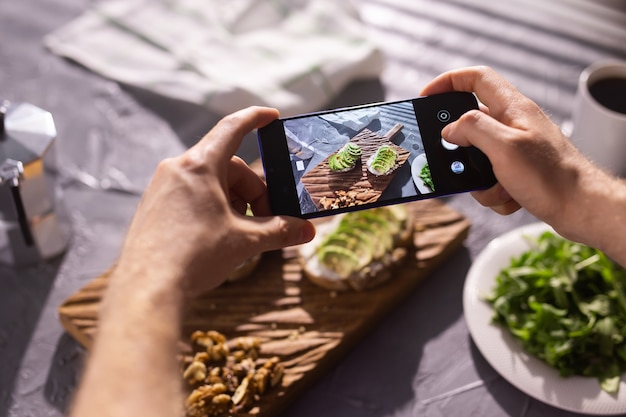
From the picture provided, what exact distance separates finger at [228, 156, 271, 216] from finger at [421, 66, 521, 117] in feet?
0.97

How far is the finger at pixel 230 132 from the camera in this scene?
92 cm

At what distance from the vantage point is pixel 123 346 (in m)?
0.76

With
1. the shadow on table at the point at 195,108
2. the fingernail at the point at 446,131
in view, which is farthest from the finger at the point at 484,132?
the shadow on table at the point at 195,108

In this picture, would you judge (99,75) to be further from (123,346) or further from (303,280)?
(123,346)

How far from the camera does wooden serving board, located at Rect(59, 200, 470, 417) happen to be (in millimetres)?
1225

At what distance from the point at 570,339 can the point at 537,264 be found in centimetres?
Result: 16

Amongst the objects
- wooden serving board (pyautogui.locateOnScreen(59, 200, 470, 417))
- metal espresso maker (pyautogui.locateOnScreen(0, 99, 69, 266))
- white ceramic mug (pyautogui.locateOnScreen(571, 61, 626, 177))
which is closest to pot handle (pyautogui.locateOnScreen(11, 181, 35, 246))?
metal espresso maker (pyautogui.locateOnScreen(0, 99, 69, 266))

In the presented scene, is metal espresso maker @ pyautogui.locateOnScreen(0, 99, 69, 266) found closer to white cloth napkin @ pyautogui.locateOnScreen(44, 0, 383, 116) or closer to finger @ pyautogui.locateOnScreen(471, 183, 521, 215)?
white cloth napkin @ pyautogui.locateOnScreen(44, 0, 383, 116)

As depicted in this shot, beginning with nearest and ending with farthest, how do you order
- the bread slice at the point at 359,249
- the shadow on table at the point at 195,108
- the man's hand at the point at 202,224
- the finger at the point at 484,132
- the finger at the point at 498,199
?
the man's hand at the point at 202,224, the finger at the point at 484,132, the finger at the point at 498,199, the bread slice at the point at 359,249, the shadow on table at the point at 195,108

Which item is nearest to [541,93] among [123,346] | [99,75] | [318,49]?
[318,49]

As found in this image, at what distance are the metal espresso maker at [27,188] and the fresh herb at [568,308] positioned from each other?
0.81 meters

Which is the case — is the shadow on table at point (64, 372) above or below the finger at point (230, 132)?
below

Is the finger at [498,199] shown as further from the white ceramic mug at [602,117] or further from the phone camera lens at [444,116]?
the white ceramic mug at [602,117]

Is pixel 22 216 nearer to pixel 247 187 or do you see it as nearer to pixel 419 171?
pixel 247 187
